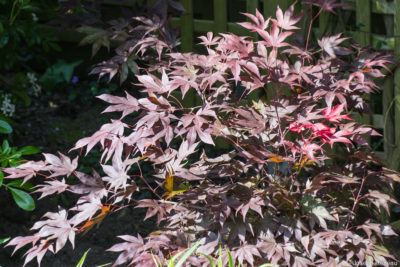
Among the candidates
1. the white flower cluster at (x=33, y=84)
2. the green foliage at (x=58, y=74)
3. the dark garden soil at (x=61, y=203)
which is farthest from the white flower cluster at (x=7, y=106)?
the green foliage at (x=58, y=74)

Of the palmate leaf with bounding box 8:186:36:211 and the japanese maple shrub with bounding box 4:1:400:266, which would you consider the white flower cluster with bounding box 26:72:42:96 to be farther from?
the japanese maple shrub with bounding box 4:1:400:266

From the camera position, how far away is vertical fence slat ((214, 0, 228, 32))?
365 centimetres

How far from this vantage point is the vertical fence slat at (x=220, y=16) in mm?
3648

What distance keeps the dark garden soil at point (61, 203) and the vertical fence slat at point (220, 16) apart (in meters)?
1.04

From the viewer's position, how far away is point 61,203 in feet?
11.5

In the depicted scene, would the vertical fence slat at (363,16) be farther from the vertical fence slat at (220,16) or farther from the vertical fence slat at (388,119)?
the vertical fence slat at (220,16)

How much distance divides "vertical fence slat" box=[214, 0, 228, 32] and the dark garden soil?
1037mm

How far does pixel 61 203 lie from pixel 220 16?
61.5 inches

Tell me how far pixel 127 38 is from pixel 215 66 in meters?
0.63

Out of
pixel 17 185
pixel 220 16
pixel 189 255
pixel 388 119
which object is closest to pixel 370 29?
pixel 388 119

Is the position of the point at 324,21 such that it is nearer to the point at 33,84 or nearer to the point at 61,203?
the point at 61,203

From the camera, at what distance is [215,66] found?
233 cm

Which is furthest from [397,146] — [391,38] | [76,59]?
[76,59]

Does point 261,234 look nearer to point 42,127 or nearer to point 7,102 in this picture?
point 7,102
